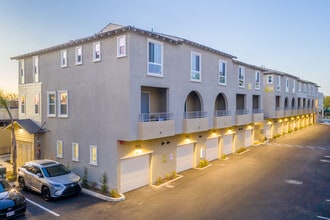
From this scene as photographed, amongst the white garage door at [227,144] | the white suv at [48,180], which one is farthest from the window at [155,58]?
the white garage door at [227,144]

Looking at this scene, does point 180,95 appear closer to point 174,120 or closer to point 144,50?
point 174,120

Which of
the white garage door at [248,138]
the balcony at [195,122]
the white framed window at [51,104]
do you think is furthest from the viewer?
the white garage door at [248,138]

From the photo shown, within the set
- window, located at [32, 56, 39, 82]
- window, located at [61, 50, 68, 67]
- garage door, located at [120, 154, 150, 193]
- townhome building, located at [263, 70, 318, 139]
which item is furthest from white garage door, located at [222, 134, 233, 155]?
window, located at [32, 56, 39, 82]

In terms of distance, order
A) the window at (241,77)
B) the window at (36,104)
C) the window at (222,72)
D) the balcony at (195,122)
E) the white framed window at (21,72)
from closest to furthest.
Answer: the balcony at (195,122) → the window at (36,104) → the white framed window at (21,72) → the window at (222,72) → the window at (241,77)

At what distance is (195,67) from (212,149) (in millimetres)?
7915

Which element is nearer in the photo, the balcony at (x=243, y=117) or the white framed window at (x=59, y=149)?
the white framed window at (x=59, y=149)

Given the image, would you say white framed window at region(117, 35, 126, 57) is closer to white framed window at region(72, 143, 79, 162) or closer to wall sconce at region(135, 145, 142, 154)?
wall sconce at region(135, 145, 142, 154)

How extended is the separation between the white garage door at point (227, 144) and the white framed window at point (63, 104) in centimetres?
1412

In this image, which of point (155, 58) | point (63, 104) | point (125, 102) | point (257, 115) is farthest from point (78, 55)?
point (257, 115)

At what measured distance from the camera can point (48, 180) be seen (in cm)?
1293

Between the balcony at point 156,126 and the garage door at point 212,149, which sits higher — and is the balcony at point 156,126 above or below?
above

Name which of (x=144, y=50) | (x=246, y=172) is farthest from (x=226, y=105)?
(x=144, y=50)

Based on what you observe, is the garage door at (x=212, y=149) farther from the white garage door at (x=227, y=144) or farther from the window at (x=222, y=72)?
the window at (x=222, y=72)

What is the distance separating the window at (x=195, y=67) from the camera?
1762 centimetres
